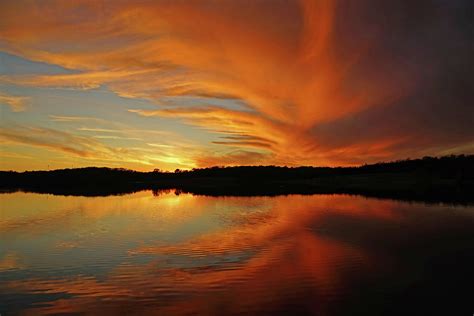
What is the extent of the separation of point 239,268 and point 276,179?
514 ft

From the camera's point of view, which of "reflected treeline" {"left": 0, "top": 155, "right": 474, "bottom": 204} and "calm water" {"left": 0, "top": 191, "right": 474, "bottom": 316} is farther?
"reflected treeline" {"left": 0, "top": 155, "right": 474, "bottom": 204}

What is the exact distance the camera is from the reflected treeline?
9281 centimetres

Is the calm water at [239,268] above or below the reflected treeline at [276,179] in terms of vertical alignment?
below

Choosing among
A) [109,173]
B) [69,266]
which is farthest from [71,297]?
[109,173]

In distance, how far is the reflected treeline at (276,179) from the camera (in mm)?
92812

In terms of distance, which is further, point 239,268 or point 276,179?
point 276,179

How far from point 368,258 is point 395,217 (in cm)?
1711

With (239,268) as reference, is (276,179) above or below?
above

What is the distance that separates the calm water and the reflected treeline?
56.3m

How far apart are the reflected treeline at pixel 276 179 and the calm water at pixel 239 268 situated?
56251 millimetres

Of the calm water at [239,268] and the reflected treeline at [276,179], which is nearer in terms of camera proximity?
the calm water at [239,268]

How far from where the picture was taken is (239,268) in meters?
15.8

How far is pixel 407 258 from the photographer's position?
17.7 meters

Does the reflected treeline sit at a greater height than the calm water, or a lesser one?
greater
